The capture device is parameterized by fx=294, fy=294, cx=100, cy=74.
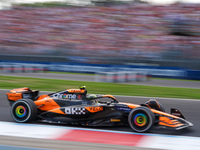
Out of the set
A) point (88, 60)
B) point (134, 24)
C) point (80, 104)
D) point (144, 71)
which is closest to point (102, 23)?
point (134, 24)

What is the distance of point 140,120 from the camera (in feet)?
16.1

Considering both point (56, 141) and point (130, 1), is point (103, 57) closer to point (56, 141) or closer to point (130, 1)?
point (130, 1)

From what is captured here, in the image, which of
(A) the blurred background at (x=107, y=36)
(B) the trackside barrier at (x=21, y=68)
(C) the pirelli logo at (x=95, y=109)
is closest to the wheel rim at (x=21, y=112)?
(C) the pirelli logo at (x=95, y=109)

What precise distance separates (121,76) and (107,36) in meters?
6.80

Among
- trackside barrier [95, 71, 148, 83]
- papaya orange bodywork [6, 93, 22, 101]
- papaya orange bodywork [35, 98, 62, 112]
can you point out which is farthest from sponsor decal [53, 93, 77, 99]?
trackside barrier [95, 71, 148, 83]

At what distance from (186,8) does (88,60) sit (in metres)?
7.94

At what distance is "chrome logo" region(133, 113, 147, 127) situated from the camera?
15.9 ft

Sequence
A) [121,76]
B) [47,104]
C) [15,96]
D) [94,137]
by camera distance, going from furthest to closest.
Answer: [121,76]
[15,96]
[47,104]
[94,137]

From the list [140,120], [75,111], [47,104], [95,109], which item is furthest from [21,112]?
[140,120]

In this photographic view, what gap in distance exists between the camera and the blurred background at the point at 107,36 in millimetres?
16219

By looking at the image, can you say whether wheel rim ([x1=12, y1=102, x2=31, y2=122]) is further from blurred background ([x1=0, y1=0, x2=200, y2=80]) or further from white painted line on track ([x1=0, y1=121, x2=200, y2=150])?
blurred background ([x1=0, y1=0, x2=200, y2=80])

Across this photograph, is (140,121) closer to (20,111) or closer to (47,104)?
(47,104)

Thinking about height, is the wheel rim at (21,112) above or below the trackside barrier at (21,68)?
below

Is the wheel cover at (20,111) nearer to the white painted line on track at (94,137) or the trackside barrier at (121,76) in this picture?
the white painted line on track at (94,137)
